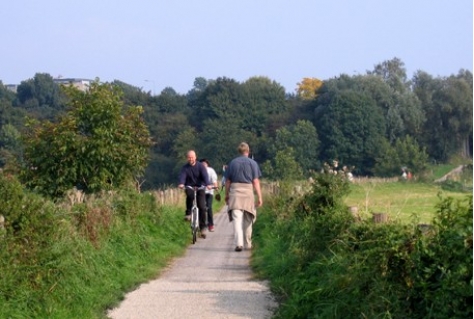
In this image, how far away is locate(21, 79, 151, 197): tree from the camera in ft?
60.8

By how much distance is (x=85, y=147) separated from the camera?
18500 millimetres

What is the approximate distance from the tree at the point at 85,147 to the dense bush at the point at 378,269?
273 inches

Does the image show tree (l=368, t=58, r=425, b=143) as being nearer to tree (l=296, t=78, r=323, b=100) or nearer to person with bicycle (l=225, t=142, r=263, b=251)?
tree (l=296, t=78, r=323, b=100)

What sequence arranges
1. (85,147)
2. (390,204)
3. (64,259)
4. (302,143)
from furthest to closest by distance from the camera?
(302,143), (85,147), (390,204), (64,259)

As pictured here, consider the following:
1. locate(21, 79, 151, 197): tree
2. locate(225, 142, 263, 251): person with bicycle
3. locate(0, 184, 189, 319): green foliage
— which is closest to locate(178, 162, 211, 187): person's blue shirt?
locate(21, 79, 151, 197): tree

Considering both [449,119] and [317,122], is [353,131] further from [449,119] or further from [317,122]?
[449,119]

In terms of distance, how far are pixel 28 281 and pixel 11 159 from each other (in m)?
10.4

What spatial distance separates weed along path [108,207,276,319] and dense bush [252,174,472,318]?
0.35m

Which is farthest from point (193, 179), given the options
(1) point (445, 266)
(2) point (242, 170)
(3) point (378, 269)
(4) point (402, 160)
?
(4) point (402, 160)

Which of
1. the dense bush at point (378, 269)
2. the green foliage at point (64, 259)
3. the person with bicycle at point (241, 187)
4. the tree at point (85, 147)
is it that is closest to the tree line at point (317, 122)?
the tree at point (85, 147)

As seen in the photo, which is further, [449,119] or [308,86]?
[308,86]

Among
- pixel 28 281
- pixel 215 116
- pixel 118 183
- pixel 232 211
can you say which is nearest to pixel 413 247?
pixel 28 281

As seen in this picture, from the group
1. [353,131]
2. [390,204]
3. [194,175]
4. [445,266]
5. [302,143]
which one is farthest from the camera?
[353,131]

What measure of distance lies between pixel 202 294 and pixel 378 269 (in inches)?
135
